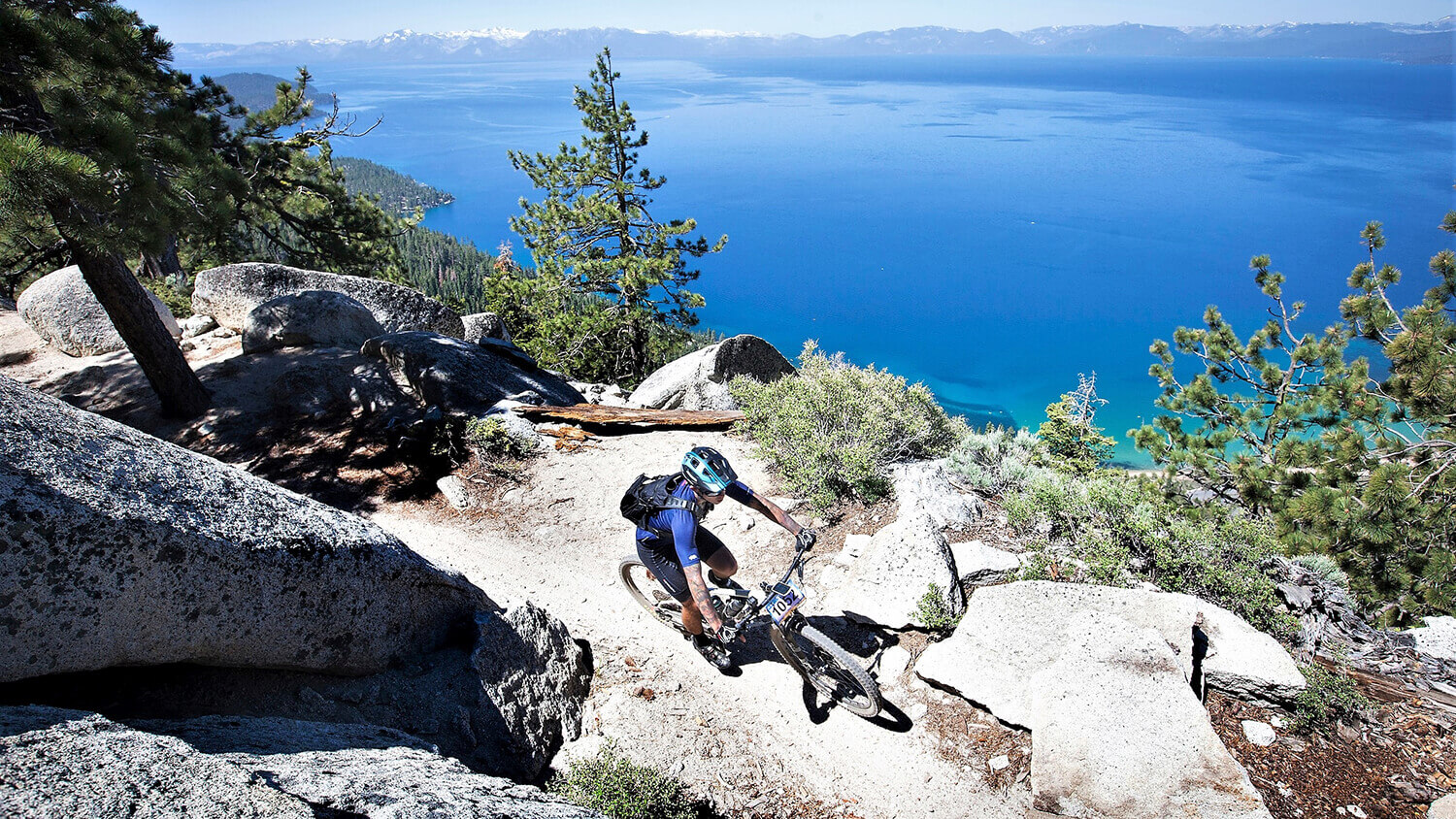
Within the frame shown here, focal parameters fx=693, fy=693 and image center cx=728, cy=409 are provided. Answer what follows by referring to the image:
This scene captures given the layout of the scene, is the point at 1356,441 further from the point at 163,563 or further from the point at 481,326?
the point at 481,326

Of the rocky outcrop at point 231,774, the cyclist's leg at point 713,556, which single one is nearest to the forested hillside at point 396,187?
the cyclist's leg at point 713,556

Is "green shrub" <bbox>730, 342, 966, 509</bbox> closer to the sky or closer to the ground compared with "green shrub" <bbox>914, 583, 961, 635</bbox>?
closer to the sky

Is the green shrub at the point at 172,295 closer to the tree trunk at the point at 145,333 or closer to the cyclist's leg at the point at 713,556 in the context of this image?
the tree trunk at the point at 145,333

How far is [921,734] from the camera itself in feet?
17.7

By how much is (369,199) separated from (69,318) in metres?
9.06

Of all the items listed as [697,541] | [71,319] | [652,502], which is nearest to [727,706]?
[697,541]

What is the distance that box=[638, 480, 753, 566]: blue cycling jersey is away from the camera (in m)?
5.00

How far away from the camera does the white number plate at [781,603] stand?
5242 millimetres

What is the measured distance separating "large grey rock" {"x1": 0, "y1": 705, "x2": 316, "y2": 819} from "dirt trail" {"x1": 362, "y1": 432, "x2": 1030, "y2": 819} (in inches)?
113

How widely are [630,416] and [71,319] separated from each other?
1135cm

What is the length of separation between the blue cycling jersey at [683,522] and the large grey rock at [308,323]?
1059 centimetres

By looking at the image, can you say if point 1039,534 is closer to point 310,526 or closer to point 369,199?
point 310,526

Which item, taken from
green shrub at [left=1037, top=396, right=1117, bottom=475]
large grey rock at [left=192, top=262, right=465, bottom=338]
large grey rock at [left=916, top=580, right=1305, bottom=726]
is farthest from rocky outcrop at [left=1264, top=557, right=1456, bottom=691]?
large grey rock at [left=192, top=262, right=465, bottom=338]

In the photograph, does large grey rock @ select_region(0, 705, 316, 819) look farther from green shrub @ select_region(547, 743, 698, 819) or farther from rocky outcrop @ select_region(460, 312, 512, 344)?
rocky outcrop @ select_region(460, 312, 512, 344)
